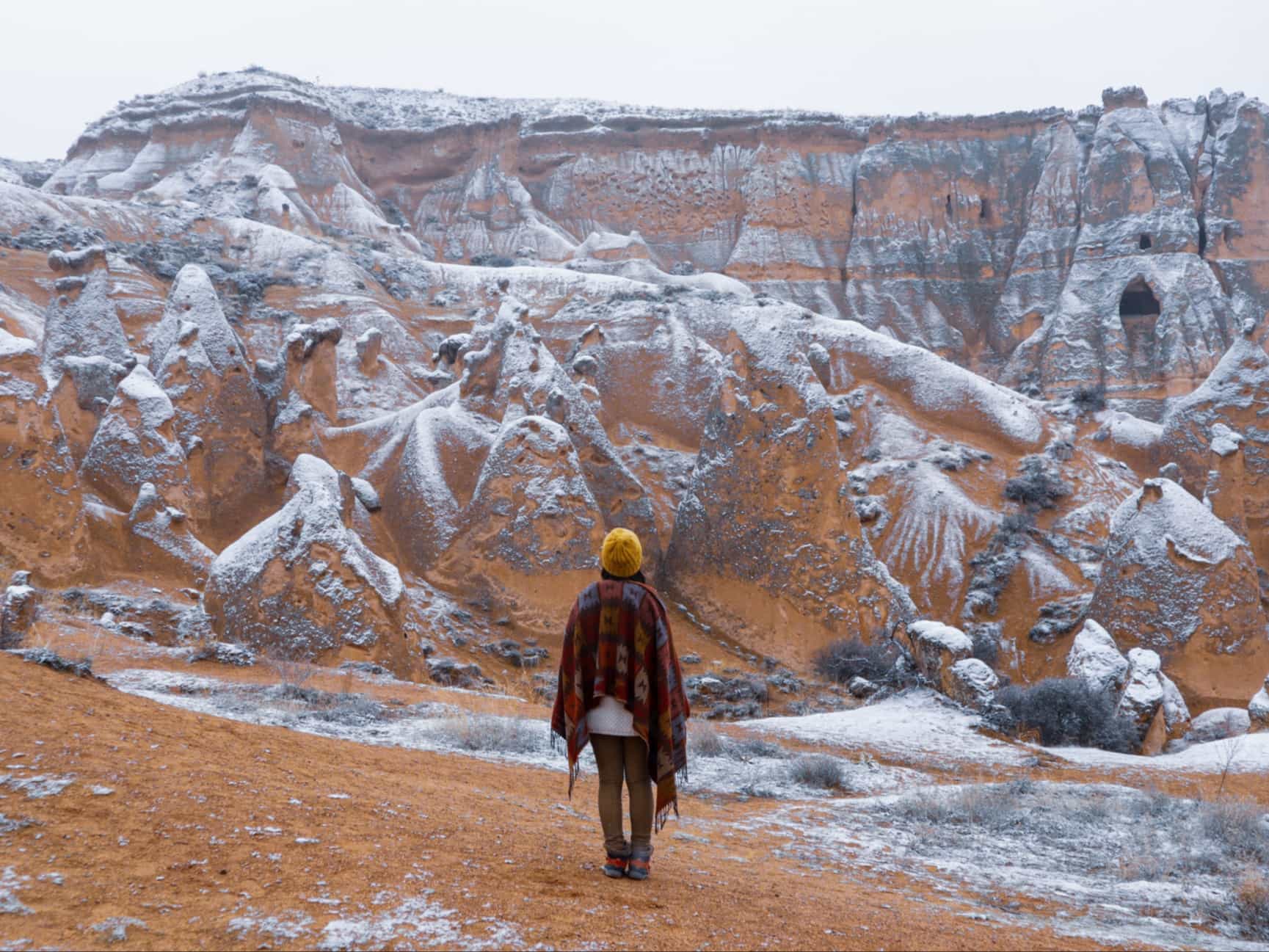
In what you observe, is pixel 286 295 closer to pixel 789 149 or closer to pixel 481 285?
pixel 481 285

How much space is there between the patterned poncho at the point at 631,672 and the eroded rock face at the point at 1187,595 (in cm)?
1688

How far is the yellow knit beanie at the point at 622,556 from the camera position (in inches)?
181

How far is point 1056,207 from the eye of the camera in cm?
5188

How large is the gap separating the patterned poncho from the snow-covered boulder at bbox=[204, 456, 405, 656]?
959 cm

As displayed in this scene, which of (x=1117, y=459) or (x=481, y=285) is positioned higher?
(x=481, y=285)

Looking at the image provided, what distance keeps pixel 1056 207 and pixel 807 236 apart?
12.0m

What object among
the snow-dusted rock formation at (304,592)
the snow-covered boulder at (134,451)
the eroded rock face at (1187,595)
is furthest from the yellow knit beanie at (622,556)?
the eroded rock face at (1187,595)

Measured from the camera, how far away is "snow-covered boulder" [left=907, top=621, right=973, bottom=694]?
13.6 meters

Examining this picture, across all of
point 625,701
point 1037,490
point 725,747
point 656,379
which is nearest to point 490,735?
point 725,747

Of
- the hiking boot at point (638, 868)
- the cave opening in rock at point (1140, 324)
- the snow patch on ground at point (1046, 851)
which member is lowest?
the snow patch on ground at point (1046, 851)

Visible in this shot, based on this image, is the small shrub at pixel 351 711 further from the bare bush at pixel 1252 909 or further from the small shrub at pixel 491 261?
the small shrub at pixel 491 261

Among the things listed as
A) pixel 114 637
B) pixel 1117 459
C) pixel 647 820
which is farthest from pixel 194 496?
pixel 1117 459

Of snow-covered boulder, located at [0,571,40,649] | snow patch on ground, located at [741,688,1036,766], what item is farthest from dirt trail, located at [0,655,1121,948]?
snow patch on ground, located at [741,688,1036,766]

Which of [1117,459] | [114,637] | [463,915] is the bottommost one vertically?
[114,637]
